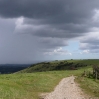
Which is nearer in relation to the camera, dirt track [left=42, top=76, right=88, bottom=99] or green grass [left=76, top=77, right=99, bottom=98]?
dirt track [left=42, top=76, right=88, bottom=99]

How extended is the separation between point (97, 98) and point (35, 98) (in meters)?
9.56

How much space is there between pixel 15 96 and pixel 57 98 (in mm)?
6375

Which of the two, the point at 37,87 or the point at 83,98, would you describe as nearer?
the point at 83,98

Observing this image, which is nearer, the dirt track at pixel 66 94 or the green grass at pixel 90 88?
the dirt track at pixel 66 94

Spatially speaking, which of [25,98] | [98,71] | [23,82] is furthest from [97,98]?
[98,71]


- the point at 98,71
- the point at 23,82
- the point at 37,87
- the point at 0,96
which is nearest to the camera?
the point at 0,96

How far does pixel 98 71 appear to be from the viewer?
2955 inches

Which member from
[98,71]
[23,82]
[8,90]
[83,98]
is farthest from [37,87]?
[98,71]

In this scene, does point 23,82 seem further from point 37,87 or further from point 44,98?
point 44,98

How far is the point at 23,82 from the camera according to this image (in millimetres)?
49938

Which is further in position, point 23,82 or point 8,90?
point 23,82

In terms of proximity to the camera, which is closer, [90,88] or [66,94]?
[66,94]

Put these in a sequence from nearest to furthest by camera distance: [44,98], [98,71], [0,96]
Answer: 1. [0,96]
2. [44,98]
3. [98,71]

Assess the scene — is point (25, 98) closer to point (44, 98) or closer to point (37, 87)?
point (44, 98)
